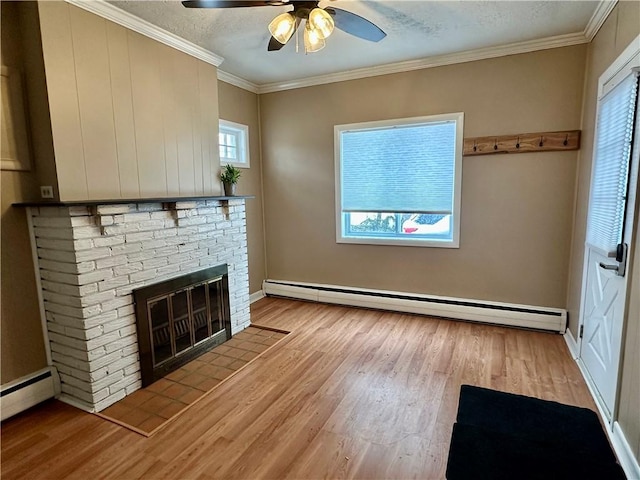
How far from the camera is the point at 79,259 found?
222 cm

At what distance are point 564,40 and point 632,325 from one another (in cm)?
260

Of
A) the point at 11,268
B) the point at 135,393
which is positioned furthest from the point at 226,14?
the point at 135,393

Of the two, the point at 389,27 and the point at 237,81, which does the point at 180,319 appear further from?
the point at 389,27

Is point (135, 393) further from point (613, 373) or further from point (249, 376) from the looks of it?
point (613, 373)

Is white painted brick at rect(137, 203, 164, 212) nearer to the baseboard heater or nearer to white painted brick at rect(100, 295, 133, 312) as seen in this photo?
white painted brick at rect(100, 295, 133, 312)

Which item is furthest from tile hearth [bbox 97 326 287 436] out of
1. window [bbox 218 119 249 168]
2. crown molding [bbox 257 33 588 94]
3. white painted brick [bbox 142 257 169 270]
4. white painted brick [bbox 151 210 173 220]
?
crown molding [bbox 257 33 588 94]

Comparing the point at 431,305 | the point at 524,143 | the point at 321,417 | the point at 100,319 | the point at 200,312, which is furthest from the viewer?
the point at 431,305

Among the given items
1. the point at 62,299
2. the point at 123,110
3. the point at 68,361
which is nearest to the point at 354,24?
the point at 123,110

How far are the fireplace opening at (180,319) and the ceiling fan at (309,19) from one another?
77.9 inches

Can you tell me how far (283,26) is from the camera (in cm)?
215

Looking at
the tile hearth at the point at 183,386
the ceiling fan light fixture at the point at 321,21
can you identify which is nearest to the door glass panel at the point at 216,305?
the tile hearth at the point at 183,386

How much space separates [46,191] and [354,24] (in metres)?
2.32

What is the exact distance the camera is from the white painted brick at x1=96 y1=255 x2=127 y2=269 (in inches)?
92.0

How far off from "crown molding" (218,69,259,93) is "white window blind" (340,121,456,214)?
1.32 meters
